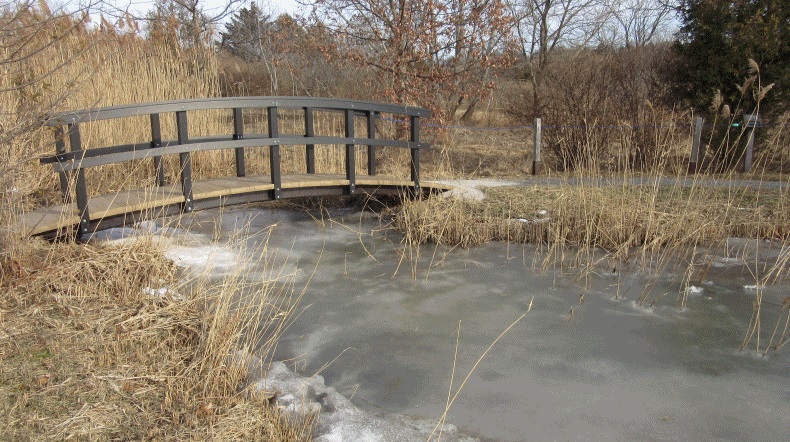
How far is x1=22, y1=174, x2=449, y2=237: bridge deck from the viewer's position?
5.84 m

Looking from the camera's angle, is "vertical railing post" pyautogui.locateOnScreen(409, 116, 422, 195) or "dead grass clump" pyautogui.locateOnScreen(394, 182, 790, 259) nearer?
"dead grass clump" pyautogui.locateOnScreen(394, 182, 790, 259)

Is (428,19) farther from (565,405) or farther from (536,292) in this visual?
(565,405)

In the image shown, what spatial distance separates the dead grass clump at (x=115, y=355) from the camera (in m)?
3.52

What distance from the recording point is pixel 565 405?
4059mm

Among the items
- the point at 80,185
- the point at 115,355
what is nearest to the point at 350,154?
the point at 80,185

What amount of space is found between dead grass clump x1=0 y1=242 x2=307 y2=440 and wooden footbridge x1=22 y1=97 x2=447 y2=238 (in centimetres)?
69

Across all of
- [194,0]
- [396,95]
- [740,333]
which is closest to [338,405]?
[740,333]

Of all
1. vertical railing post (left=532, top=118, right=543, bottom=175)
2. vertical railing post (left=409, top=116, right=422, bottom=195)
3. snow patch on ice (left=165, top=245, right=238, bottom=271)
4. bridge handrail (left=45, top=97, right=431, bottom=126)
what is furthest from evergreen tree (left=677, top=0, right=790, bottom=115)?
snow patch on ice (left=165, top=245, right=238, bottom=271)

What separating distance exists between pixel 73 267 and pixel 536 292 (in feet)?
11.6

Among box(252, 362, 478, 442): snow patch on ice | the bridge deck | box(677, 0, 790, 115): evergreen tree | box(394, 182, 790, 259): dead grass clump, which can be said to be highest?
box(677, 0, 790, 115): evergreen tree

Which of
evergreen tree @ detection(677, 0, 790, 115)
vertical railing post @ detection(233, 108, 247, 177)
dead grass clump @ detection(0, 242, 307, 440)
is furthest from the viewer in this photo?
evergreen tree @ detection(677, 0, 790, 115)

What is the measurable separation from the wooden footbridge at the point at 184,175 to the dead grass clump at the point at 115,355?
69cm

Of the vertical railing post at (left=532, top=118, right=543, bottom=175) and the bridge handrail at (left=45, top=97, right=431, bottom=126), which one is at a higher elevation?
the bridge handrail at (left=45, top=97, right=431, bottom=126)

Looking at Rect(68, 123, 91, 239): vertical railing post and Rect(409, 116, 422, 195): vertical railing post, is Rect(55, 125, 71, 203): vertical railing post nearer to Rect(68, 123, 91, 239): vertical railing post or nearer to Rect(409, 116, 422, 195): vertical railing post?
Rect(68, 123, 91, 239): vertical railing post
